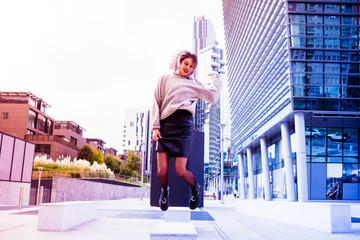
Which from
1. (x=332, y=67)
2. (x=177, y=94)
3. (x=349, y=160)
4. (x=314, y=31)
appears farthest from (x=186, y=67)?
(x=349, y=160)

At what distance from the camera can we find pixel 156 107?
412 centimetres

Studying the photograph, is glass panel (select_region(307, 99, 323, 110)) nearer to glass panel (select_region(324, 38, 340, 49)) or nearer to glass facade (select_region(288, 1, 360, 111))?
glass facade (select_region(288, 1, 360, 111))

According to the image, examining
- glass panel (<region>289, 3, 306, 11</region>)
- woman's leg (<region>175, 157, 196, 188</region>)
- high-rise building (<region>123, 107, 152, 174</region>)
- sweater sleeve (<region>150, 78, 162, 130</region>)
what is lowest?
woman's leg (<region>175, 157, 196, 188</region>)

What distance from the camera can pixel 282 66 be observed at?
31562 millimetres

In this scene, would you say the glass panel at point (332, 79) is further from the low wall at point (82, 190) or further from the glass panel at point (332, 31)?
the low wall at point (82, 190)

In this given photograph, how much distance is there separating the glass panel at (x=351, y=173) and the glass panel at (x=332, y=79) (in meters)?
9.43

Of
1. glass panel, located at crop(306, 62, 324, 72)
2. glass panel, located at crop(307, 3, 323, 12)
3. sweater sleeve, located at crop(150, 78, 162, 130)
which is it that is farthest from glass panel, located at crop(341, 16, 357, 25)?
sweater sleeve, located at crop(150, 78, 162, 130)

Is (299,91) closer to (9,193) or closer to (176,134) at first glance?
(9,193)

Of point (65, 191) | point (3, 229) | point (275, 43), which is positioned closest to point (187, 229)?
point (3, 229)

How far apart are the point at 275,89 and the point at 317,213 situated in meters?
21.4

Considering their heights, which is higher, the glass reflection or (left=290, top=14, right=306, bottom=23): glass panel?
(left=290, top=14, right=306, bottom=23): glass panel

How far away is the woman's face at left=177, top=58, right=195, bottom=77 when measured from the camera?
416 centimetres

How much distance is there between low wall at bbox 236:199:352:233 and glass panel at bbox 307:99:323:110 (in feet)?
41.7

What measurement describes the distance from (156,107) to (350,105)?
29.8m
